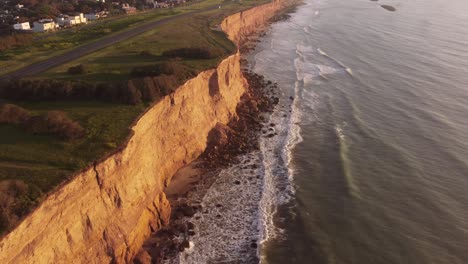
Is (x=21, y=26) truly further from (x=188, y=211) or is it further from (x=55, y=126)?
(x=188, y=211)

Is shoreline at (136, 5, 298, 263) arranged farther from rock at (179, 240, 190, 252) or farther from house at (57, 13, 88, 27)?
house at (57, 13, 88, 27)

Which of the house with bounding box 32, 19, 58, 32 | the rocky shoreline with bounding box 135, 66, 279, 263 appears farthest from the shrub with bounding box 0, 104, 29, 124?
the house with bounding box 32, 19, 58, 32

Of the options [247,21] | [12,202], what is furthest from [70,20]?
[12,202]

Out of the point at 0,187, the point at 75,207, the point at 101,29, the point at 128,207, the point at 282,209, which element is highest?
the point at 101,29

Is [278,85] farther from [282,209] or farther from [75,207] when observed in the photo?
[75,207]

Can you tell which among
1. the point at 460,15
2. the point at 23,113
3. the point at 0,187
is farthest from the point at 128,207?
the point at 460,15

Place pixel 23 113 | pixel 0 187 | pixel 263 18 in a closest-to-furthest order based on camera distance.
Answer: pixel 0 187 → pixel 23 113 → pixel 263 18
